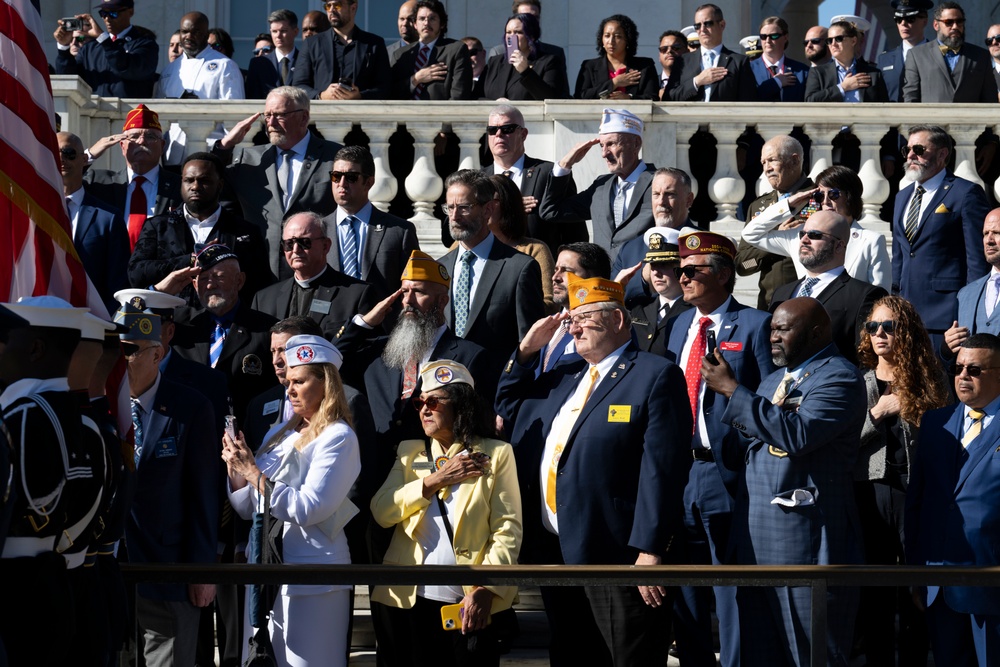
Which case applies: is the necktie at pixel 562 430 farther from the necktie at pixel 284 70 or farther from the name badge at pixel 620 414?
the necktie at pixel 284 70

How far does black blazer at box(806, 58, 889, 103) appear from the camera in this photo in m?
11.5

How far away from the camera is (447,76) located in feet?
37.6

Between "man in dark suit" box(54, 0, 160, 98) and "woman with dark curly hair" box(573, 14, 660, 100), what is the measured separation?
3.22 m

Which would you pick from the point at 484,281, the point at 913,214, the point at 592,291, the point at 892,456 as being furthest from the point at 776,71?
the point at 592,291

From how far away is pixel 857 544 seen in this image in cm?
659

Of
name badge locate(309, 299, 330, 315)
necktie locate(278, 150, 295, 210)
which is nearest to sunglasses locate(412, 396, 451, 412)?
name badge locate(309, 299, 330, 315)

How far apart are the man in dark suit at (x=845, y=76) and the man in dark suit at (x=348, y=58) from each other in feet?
9.97

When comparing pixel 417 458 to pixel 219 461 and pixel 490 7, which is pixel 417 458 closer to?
pixel 219 461

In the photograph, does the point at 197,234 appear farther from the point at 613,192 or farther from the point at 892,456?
the point at 892,456

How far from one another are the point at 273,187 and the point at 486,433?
11.2ft

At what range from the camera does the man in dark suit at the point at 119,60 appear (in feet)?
39.2

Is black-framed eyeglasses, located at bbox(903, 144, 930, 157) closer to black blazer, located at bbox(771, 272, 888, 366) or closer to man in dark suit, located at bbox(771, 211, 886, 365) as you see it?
man in dark suit, located at bbox(771, 211, 886, 365)

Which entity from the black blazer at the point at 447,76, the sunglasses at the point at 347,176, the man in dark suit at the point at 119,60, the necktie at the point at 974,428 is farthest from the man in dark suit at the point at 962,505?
the man in dark suit at the point at 119,60

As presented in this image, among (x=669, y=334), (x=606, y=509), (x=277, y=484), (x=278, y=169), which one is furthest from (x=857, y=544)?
(x=278, y=169)
